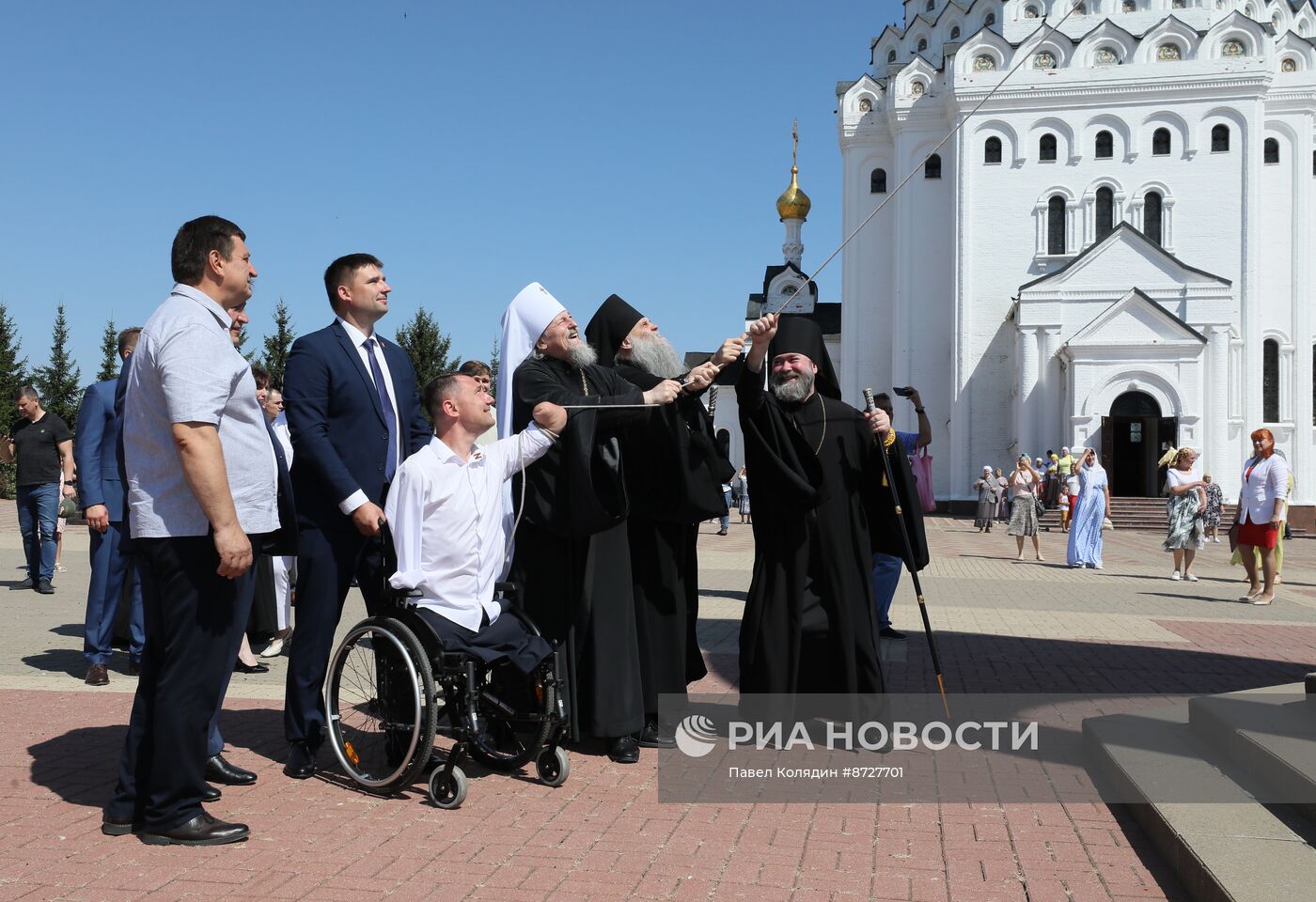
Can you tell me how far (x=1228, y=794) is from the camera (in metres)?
4.62

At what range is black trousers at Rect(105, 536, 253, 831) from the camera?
167 inches

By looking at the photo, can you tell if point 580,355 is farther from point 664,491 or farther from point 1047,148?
point 1047,148

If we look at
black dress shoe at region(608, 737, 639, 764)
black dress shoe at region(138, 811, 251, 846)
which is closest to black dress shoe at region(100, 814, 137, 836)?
black dress shoe at region(138, 811, 251, 846)

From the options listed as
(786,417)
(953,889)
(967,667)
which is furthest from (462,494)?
(967,667)

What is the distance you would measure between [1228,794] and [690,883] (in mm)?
2174

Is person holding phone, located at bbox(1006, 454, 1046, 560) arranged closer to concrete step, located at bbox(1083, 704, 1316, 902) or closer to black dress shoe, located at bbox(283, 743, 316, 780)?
concrete step, located at bbox(1083, 704, 1316, 902)

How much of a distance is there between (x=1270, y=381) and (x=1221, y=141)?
8.74 m

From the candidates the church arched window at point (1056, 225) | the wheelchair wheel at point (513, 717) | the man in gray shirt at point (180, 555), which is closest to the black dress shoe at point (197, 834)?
the man in gray shirt at point (180, 555)

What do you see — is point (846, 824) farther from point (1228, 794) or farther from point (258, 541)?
point (258, 541)

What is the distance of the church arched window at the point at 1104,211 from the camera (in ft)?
147

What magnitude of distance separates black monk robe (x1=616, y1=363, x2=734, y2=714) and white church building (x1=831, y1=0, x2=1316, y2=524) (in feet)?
119

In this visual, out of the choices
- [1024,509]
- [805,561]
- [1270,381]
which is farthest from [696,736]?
[1270,381]

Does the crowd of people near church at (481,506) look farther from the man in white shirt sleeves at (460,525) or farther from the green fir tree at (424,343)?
the green fir tree at (424,343)

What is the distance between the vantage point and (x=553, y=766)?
200 inches
